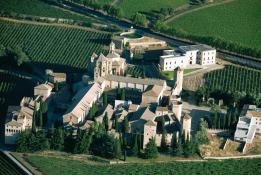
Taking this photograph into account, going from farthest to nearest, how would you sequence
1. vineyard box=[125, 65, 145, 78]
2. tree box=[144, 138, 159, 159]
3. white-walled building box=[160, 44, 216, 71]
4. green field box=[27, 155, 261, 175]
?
white-walled building box=[160, 44, 216, 71]
vineyard box=[125, 65, 145, 78]
tree box=[144, 138, 159, 159]
green field box=[27, 155, 261, 175]

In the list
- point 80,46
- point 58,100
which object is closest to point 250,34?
point 80,46

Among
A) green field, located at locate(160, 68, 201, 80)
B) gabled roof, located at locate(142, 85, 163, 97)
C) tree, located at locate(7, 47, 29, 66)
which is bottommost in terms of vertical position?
gabled roof, located at locate(142, 85, 163, 97)

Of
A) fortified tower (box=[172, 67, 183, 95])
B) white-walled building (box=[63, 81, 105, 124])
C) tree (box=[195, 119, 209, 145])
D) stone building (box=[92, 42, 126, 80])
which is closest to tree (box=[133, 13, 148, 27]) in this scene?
stone building (box=[92, 42, 126, 80])

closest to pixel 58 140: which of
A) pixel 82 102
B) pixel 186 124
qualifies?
pixel 82 102

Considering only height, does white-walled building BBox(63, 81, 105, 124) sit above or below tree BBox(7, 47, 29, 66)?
below

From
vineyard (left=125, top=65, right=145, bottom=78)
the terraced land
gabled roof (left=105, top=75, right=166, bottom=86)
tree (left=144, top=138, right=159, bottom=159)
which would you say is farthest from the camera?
the terraced land

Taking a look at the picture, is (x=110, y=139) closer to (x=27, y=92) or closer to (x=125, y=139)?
(x=125, y=139)

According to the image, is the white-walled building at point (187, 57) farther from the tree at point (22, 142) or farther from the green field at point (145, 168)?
the tree at point (22, 142)

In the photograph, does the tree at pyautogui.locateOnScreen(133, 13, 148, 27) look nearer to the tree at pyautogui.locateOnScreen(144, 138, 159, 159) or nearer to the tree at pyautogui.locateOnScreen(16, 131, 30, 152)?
the tree at pyautogui.locateOnScreen(144, 138, 159, 159)
